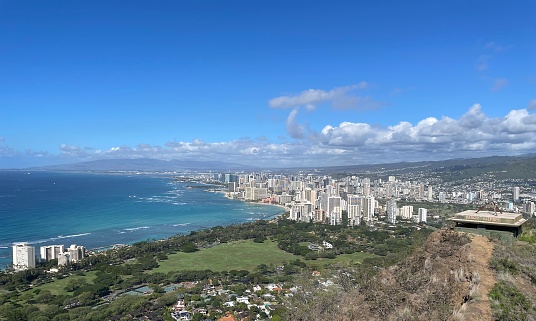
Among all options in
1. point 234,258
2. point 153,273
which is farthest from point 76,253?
point 234,258

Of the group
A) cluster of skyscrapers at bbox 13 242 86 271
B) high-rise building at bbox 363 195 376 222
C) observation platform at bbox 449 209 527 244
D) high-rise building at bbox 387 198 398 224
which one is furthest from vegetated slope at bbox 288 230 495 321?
high-rise building at bbox 363 195 376 222

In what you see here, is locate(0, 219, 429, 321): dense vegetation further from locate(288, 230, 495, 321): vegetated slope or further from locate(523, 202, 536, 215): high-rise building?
locate(523, 202, 536, 215): high-rise building

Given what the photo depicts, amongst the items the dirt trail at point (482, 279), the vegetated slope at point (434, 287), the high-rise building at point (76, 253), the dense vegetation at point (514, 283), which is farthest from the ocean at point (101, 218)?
the dense vegetation at point (514, 283)

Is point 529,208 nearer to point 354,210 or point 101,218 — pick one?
point 354,210

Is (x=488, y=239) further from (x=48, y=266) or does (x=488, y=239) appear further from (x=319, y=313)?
(x=48, y=266)

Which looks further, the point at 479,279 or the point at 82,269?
the point at 82,269

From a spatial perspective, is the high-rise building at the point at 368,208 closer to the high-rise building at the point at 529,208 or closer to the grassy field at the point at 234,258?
the high-rise building at the point at 529,208

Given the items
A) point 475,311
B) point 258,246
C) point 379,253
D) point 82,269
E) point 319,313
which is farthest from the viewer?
point 258,246

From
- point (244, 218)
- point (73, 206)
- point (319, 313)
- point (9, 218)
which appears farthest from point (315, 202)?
point (319, 313)
